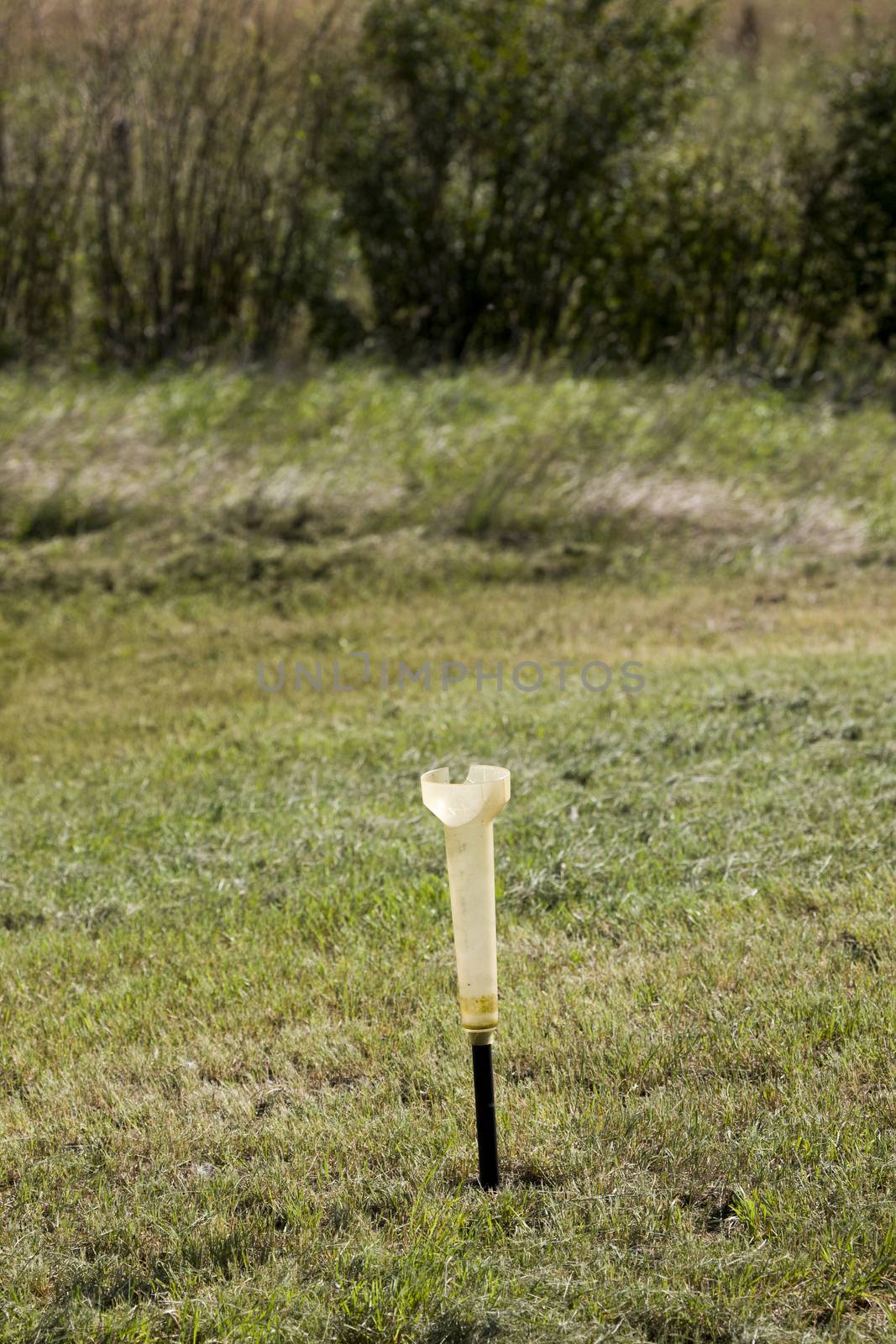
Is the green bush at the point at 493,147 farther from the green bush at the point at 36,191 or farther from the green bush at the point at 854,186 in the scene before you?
the green bush at the point at 36,191

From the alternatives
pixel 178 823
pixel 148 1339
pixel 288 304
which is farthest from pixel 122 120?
pixel 148 1339

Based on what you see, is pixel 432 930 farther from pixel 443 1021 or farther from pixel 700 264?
pixel 700 264

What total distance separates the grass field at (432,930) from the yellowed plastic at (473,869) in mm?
562

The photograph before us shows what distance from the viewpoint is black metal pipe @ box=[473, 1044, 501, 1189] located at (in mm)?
2748

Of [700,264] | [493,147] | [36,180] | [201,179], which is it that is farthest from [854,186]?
[36,180]

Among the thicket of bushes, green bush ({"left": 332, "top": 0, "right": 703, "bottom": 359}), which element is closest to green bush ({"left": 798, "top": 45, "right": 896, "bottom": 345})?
the thicket of bushes

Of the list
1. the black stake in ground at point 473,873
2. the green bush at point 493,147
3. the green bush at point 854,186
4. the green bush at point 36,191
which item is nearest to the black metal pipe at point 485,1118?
the black stake in ground at point 473,873

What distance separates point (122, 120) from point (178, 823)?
9751mm

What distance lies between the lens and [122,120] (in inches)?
494

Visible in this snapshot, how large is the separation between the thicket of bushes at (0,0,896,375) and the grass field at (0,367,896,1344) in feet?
14.2

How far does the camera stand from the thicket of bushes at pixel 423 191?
503 inches

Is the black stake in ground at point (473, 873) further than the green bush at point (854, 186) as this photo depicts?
No

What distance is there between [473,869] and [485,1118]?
634mm

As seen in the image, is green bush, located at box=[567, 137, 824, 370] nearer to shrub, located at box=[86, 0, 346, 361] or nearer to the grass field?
shrub, located at box=[86, 0, 346, 361]
